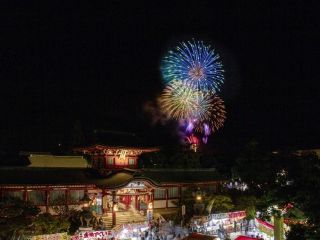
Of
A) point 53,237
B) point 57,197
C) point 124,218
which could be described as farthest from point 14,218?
point 124,218

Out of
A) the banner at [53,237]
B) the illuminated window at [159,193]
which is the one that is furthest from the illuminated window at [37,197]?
the illuminated window at [159,193]

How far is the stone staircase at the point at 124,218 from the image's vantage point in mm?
30592

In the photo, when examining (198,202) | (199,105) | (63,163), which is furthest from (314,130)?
(63,163)

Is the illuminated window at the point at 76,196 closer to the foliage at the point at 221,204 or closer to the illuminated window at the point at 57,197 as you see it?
the illuminated window at the point at 57,197

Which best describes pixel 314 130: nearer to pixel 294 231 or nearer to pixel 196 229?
pixel 196 229

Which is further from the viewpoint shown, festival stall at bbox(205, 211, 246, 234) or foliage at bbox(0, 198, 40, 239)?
festival stall at bbox(205, 211, 246, 234)

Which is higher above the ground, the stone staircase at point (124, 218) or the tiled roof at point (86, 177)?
the tiled roof at point (86, 177)

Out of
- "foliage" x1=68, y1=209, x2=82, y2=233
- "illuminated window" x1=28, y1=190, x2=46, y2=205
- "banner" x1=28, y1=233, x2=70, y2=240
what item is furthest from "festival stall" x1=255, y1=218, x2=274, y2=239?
"illuminated window" x1=28, y1=190, x2=46, y2=205

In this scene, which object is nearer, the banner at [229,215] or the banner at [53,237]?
the banner at [53,237]

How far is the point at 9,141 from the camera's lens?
199ft

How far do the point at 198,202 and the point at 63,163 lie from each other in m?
12.0

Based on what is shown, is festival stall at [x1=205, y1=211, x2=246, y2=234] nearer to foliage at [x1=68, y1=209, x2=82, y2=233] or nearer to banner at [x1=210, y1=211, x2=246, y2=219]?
banner at [x1=210, y1=211, x2=246, y2=219]

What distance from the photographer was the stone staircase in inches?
1204

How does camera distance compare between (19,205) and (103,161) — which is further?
(103,161)
